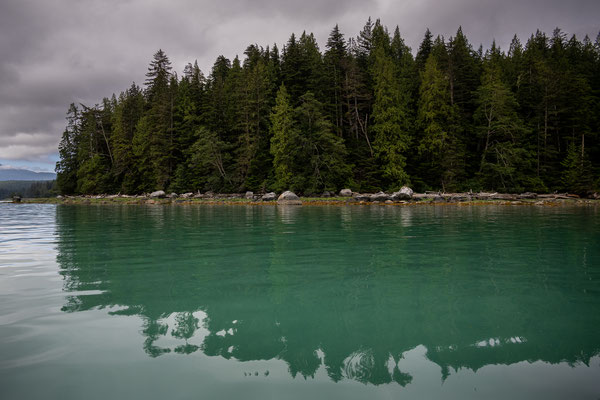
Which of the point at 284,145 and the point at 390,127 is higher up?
the point at 390,127

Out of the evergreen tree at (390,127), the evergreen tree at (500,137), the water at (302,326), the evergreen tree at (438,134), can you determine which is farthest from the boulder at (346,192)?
the water at (302,326)

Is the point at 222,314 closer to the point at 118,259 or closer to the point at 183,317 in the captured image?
the point at 183,317

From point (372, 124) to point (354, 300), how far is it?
42046 millimetres

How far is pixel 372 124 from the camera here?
143ft

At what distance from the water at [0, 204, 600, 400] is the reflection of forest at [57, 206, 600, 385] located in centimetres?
2

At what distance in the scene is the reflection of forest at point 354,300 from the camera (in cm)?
284

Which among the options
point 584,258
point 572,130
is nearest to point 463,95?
point 572,130

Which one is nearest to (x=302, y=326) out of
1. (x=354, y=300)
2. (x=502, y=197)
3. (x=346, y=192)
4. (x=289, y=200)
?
(x=354, y=300)

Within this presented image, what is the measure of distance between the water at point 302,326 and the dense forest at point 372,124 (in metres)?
29.4

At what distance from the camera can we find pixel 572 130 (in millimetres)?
38688

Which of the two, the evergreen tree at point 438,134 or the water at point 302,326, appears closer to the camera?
the water at point 302,326

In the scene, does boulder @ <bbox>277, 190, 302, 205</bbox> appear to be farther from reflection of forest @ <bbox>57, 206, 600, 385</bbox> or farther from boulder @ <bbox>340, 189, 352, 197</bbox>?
reflection of forest @ <bbox>57, 206, 600, 385</bbox>

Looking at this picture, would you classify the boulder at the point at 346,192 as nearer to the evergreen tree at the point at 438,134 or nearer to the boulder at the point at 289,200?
the boulder at the point at 289,200

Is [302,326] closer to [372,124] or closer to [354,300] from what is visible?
[354,300]
